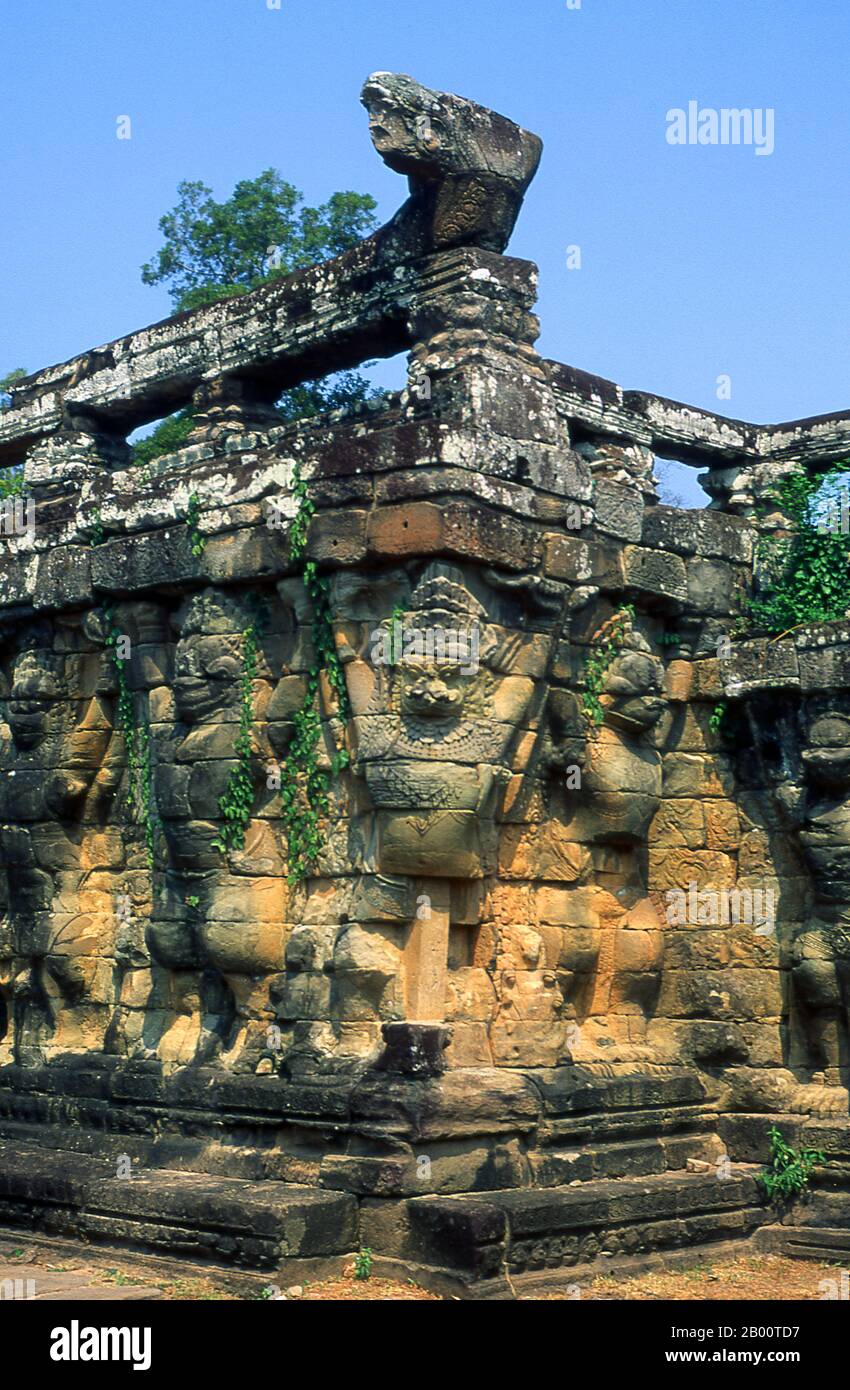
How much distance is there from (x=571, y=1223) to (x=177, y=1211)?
230cm

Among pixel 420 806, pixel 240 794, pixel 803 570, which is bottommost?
pixel 420 806

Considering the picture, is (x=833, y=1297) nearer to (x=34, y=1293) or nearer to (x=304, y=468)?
(x=34, y=1293)

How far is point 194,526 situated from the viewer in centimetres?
1283

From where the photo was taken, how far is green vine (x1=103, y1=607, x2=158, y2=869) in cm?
1355

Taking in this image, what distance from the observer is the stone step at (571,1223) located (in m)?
10.6

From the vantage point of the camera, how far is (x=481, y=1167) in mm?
11328

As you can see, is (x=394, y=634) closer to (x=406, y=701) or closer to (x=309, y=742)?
(x=406, y=701)

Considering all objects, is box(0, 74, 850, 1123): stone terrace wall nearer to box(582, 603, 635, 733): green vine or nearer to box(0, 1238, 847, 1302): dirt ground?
box(582, 603, 635, 733): green vine

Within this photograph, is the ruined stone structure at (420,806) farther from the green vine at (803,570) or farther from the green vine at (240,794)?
the green vine at (803,570)

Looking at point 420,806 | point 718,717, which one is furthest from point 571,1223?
point 718,717

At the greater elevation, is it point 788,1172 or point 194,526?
point 194,526

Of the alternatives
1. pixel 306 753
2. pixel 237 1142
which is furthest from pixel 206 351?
pixel 237 1142

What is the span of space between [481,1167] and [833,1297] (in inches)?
85.3

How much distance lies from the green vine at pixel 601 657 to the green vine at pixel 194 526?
2664 millimetres
